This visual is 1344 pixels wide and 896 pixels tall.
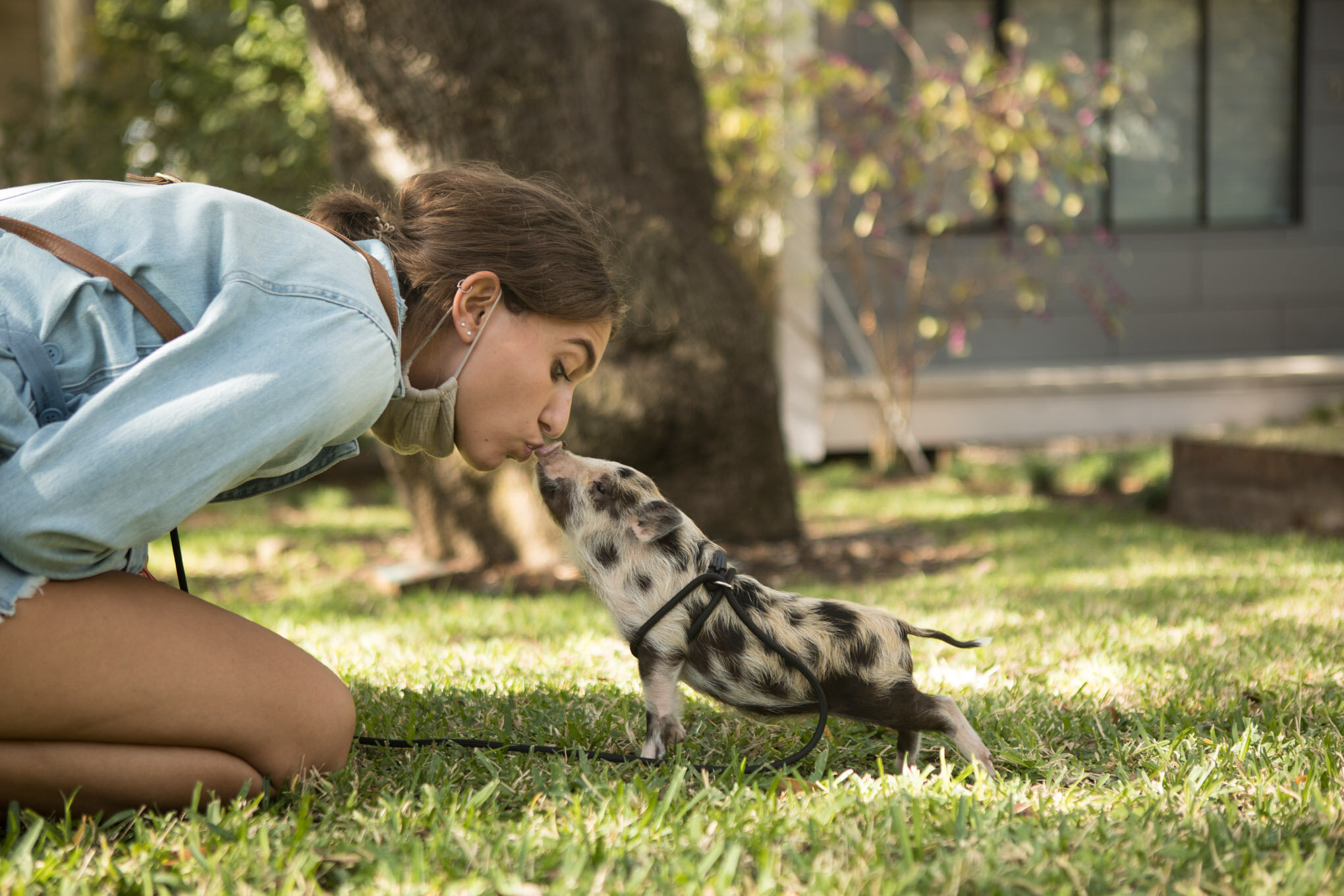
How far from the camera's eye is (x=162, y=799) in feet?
7.38

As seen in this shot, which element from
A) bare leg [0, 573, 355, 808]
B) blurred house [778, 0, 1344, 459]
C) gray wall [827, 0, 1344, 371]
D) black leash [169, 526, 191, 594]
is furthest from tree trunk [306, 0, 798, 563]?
gray wall [827, 0, 1344, 371]

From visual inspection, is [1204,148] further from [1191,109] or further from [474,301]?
[474,301]

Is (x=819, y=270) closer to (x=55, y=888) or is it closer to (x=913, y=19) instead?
(x=913, y=19)

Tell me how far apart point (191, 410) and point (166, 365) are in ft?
0.33

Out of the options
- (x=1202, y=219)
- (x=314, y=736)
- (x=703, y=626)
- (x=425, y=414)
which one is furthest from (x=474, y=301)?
(x=1202, y=219)

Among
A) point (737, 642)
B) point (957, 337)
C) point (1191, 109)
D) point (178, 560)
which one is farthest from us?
point (1191, 109)

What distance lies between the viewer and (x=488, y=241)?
254 centimetres

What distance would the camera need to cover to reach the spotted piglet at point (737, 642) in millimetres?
2486

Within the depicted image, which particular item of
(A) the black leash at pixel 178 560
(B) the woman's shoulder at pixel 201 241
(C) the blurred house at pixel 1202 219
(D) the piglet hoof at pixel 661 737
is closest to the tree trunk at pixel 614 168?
(A) the black leash at pixel 178 560

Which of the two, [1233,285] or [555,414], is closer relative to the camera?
[555,414]

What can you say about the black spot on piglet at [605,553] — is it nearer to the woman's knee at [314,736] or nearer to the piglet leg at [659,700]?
the piglet leg at [659,700]

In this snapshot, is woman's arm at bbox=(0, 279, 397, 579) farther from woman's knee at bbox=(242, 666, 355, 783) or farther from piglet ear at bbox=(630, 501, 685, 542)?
piglet ear at bbox=(630, 501, 685, 542)

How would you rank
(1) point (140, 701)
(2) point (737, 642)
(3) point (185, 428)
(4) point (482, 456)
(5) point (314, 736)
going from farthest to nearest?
(4) point (482, 456) → (2) point (737, 642) → (5) point (314, 736) → (1) point (140, 701) → (3) point (185, 428)

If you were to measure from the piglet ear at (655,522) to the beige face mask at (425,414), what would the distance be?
1.56 feet
